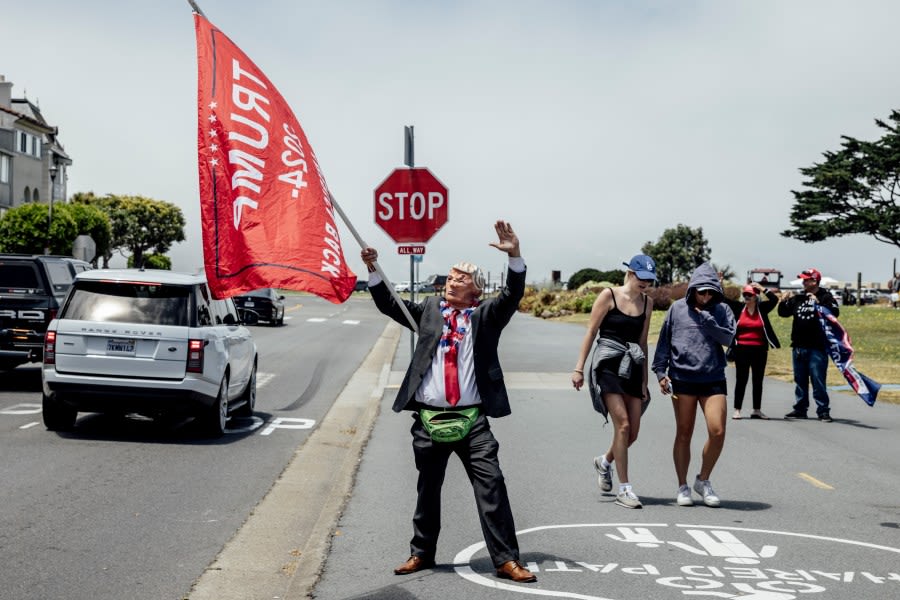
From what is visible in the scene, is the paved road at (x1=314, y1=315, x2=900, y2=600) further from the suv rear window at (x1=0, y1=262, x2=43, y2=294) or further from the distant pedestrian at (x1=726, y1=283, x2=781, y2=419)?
the suv rear window at (x1=0, y1=262, x2=43, y2=294)

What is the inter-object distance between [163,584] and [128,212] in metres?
121

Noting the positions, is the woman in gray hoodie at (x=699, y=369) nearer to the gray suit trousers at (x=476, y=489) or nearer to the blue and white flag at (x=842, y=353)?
the gray suit trousers at (x=476, y=489)

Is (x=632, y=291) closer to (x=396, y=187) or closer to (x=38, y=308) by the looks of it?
(x=396, y=187)

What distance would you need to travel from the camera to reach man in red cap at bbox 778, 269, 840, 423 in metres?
14.3

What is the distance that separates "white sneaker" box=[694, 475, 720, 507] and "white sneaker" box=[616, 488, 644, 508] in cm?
52

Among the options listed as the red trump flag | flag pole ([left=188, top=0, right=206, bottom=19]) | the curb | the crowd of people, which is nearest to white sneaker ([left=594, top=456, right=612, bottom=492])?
the crowd of people

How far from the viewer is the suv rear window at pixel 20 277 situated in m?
16.1

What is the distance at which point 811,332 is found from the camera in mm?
14445

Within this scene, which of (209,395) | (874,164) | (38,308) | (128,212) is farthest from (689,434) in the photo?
(128,212)

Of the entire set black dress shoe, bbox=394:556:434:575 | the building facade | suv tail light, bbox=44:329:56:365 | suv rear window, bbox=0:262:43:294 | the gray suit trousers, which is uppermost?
the building facade

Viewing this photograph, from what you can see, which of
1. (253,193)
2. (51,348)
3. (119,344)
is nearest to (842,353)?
(119,344)

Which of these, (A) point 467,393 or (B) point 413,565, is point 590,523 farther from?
(A) point 467,393

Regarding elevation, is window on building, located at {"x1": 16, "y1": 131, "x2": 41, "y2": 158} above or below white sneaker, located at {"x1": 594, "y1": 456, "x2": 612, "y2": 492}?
above

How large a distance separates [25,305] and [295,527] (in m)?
9.38
